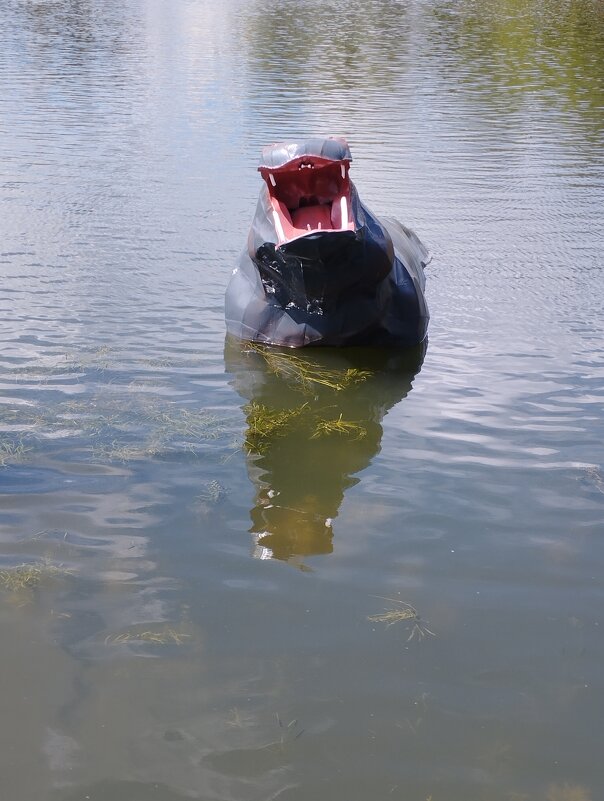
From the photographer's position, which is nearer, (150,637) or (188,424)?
(150,637)

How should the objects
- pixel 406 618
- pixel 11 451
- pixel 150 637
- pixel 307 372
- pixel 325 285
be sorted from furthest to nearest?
pixel 307 372
pixel 325 285
pixel 11 451
pixel 406 618
pixel 150 637

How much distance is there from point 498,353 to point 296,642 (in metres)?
4.25

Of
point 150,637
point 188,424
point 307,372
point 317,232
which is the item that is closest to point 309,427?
point 188,424

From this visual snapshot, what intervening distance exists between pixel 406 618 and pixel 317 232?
11.0 ft

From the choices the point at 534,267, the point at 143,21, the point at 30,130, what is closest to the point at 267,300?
the point at 534,267

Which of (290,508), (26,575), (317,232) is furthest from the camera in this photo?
(317,232)

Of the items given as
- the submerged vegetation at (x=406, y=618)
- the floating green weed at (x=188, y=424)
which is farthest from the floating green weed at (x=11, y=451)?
the submerged vegetation at (x=406, y=618)

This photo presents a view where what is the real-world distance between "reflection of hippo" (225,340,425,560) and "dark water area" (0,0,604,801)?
25mm

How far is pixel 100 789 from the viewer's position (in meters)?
3.76

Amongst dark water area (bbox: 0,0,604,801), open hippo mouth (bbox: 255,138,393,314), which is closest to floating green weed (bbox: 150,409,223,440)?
dark water area (bbox: 0,0,604,801)

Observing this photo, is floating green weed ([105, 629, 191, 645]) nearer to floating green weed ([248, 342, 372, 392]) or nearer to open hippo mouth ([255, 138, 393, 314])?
floating green weed ([248, 342, 372, 392])

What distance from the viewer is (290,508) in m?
5.94

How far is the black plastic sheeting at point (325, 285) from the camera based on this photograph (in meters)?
7.48

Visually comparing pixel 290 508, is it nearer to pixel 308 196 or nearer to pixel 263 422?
pixel 263 422
